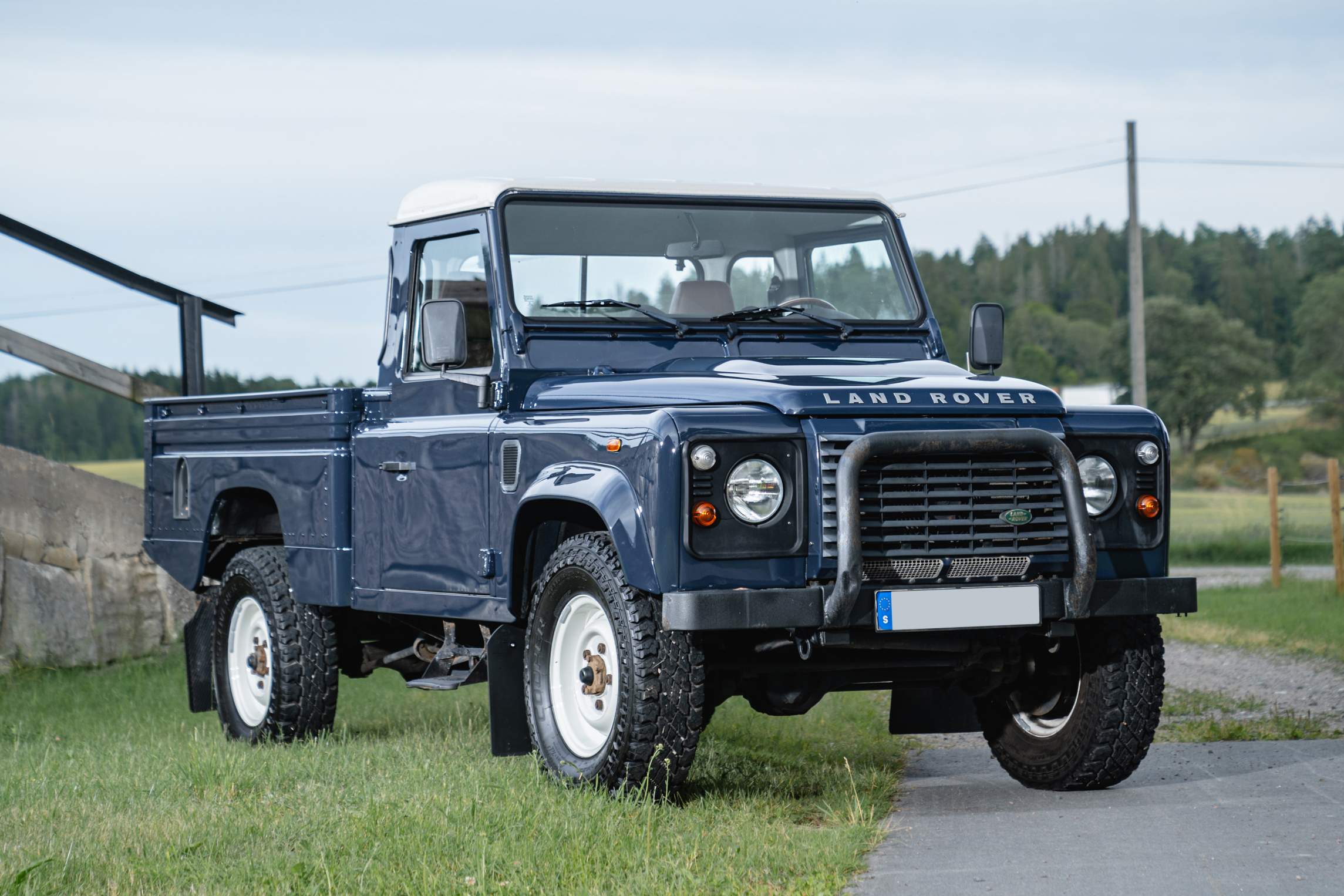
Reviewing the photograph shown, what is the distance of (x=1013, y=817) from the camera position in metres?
5.96

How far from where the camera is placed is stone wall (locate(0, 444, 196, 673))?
34.6ft

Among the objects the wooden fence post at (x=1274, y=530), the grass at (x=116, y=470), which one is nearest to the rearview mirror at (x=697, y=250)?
the grass at (x=116, y=470)

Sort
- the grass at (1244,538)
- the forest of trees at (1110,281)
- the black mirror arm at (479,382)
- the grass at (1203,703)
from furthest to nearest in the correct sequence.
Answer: the forest of trees at (1110,281) → the grass at (1244,538) → the grass at (1203,703) → the black mirror arm at (479,382)

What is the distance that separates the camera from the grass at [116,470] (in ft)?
37.7

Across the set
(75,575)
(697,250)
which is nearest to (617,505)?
(697,250)

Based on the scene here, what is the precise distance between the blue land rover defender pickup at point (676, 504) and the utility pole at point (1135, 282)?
20.0m

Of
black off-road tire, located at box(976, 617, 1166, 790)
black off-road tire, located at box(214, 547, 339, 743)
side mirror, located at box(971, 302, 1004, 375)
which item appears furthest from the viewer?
black off-road tire, located at box(214, 547, 339, 743)

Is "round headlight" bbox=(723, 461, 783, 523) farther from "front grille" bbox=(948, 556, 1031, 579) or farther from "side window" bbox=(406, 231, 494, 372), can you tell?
"side window" bbox=(406, 231, 494, 372)

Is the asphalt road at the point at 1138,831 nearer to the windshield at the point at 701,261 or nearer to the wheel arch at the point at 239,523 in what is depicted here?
the windshield at the point at 701,261

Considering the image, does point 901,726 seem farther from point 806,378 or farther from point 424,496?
point 424,496

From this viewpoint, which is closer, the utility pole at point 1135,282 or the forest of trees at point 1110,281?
the utility pole at point 1135,282

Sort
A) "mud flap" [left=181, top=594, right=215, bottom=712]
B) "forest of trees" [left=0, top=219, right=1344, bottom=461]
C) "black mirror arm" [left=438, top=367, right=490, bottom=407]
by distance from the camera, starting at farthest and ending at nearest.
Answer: "forest of trees" [left=0, top=219, right=1344, bottom=461] → "mud flap" [left=181, top=594, right=215, bottom=712] → "black mirror arm" [left=438, top=367, right=490, bottom=407]

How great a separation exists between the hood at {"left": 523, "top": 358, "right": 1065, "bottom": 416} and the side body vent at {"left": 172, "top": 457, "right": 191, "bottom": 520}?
310 centimetres

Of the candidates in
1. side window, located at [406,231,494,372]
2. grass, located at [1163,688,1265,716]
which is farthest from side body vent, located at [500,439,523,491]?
grass, located at [1163,688,1265,716]
